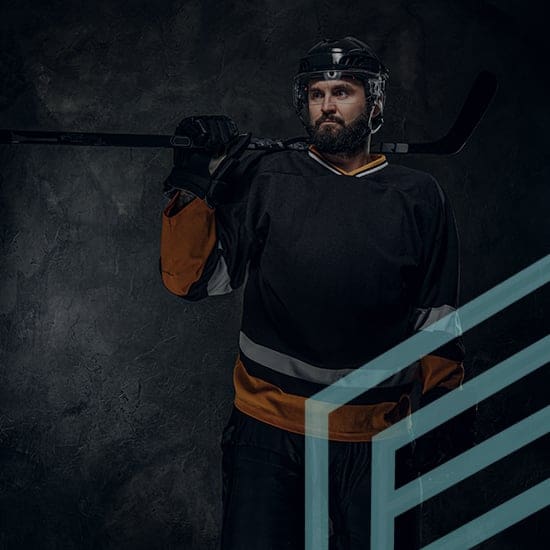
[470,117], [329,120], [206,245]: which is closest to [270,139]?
[329,120]

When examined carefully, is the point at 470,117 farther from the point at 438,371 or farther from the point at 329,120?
the point at 438,371

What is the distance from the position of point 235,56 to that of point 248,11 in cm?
14

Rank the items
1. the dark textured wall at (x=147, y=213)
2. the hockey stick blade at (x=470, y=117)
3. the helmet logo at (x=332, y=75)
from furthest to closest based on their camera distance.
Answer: the dark textured wall at (x=147, y=213), the hockey stick blade at (x=470, y=117), the helmet logo at (x=332, y=75)

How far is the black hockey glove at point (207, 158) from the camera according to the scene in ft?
5.30

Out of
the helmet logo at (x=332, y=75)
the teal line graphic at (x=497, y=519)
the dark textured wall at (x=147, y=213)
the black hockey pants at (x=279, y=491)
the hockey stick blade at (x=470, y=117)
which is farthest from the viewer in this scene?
the teal line graphic at (x=497, y=519)

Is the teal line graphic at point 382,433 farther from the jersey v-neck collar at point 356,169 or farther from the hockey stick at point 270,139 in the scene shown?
the hockey stick at point 270,139

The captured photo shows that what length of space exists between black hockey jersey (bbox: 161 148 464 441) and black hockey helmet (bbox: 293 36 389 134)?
0.15m

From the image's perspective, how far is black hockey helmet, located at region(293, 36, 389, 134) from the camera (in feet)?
5.57

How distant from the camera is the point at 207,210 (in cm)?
164

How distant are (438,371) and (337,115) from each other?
62 centimetres

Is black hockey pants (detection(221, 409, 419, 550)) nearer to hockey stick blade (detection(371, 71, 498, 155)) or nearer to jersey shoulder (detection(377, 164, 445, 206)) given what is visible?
jersey shoulder (detection(377, 164, 445, 206))

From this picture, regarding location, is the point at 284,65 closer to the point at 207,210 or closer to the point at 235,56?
the point at 235,56

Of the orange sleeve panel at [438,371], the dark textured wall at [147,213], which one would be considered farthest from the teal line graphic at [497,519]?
the orange sleeve panel at [438,371]

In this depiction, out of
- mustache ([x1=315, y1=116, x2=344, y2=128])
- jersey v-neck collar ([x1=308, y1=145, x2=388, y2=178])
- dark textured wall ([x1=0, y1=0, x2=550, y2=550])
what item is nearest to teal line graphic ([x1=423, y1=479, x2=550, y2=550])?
dark textured wall ([x1=0, y1=0, x2=550, y2=550])
